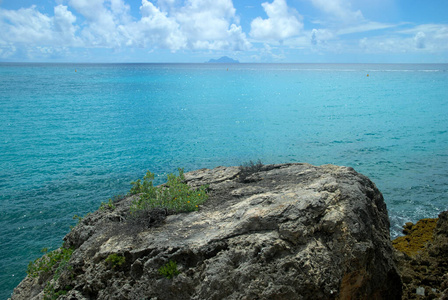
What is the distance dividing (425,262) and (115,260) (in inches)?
364

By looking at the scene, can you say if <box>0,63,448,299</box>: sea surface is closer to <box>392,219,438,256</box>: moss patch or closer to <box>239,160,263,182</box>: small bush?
<box>392,219,438,256</box>: moss patch

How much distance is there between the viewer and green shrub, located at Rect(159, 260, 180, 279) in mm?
7152

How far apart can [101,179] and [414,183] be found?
59.8ft

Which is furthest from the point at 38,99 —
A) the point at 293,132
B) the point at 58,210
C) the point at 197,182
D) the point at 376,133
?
the point at 197,182

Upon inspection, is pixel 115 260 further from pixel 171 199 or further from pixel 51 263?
pixel 51 263

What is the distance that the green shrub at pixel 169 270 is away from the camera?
715cm

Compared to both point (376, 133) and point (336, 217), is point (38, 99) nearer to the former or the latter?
point (376, 133)

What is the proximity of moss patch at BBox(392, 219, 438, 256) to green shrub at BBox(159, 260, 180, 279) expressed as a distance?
890 centimetres

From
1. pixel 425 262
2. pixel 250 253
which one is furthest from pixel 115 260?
pixel 425 262

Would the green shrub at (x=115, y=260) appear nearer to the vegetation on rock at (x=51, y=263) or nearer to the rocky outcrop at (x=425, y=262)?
the vegetation on rock at (x=51, y=263)

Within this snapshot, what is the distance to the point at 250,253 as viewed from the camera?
7172 millimetres

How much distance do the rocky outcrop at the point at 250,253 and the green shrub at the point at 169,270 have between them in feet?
0.08

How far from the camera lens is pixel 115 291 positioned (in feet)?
24.1

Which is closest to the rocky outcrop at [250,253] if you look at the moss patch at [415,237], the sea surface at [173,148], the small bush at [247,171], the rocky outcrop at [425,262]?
the rocky outcrop at [425,262]
